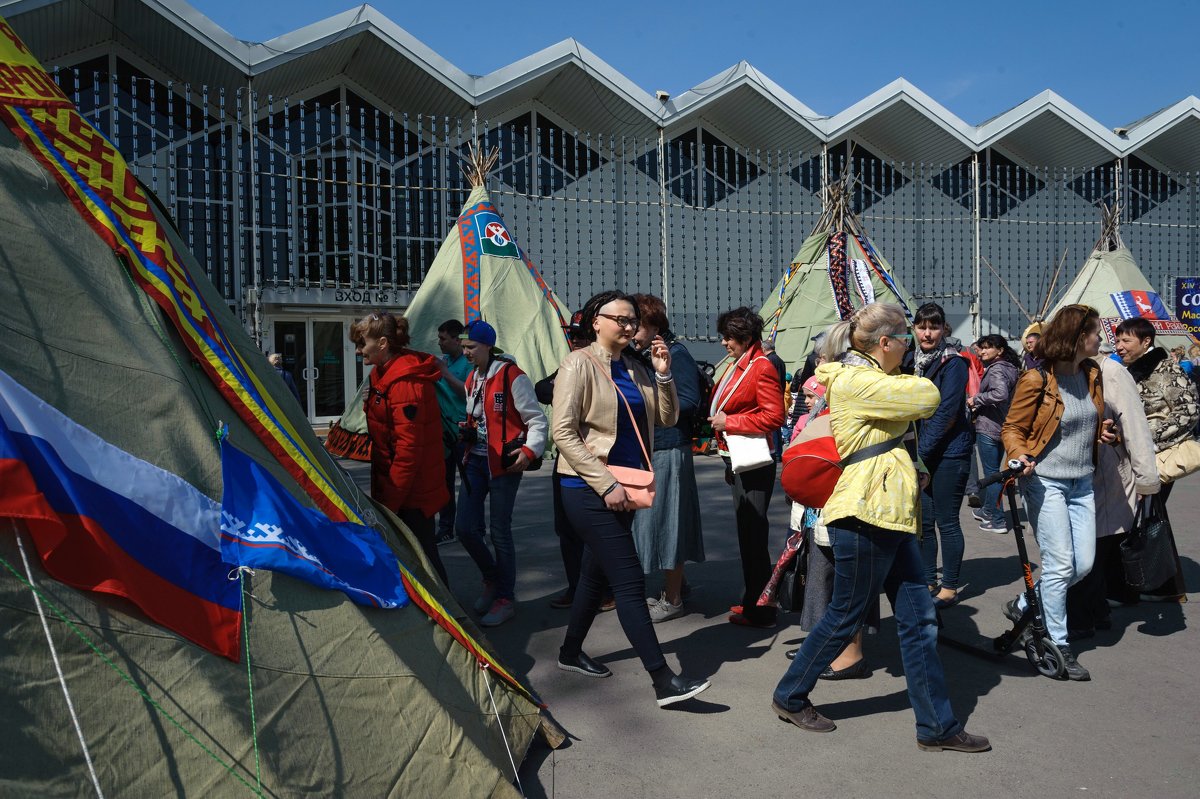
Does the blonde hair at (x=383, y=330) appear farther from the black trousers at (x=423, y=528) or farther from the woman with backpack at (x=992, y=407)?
the woman with backpack at (x=992, y=407)

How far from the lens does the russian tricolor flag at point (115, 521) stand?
2.36 metres

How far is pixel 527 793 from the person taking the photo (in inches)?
129

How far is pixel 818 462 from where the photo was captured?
3701 millimetres

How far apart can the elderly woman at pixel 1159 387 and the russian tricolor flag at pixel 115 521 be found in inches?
180

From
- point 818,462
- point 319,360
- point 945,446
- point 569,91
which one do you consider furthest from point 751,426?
point 569,91

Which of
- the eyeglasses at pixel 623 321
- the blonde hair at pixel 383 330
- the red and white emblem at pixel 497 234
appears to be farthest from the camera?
the red and white emblem at pixel 497 234

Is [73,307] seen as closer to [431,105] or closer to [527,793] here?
[527,793]

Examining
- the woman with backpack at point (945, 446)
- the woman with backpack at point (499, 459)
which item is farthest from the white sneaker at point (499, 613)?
the woman with backpack at point (945, 446)

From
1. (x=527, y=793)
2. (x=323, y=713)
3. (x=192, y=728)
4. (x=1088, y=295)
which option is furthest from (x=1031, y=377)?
(x=1088, y=295)

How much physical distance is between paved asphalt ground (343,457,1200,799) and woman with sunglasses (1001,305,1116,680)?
1.44 feet

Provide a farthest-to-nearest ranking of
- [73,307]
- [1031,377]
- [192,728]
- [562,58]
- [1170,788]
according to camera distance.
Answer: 1. [562,58]
2. [1031,377]
3. [1170,788]
4. [73,307]
5. [192,728]

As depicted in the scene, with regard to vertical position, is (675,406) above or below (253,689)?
above

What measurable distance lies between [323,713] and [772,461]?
3.01 meters

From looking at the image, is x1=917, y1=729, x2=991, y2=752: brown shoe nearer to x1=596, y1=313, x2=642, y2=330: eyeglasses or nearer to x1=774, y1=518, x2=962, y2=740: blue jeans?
x1=774, y1=518, x2=962, y2=740: blue jeans
